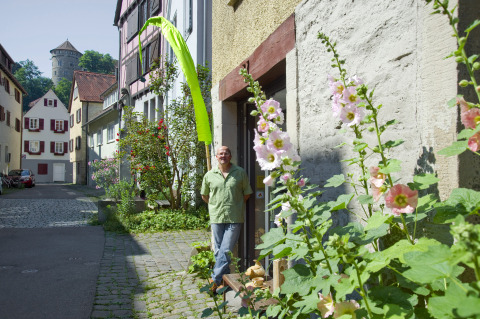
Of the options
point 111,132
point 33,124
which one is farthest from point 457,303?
point 33,124

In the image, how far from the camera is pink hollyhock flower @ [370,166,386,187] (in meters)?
1.71

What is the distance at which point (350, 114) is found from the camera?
187cm

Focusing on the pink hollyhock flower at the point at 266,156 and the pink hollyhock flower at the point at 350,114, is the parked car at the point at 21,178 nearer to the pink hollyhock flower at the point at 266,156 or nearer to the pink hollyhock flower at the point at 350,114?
the pink hollyhock flower at the point at 266,156

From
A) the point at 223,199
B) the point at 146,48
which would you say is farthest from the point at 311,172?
the point at 146,48

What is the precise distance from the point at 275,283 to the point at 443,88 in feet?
7.54

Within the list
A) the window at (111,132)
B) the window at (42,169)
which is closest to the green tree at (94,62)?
the window at (42,169)

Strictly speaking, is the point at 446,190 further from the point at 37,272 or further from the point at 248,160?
the point at 37,272

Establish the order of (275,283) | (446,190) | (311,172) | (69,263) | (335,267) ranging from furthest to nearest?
(69,263)
(275,283)
(311,172)
(446,190)
(335,267)

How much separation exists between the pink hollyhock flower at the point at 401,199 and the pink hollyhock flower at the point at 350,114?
373mm

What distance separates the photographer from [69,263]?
6930 millimetres

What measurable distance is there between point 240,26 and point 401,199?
13.1 ft

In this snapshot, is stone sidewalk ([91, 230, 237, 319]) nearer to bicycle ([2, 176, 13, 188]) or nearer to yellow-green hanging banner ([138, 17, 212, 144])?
yellow-green hanging banner ([138, 17, 212, 144])

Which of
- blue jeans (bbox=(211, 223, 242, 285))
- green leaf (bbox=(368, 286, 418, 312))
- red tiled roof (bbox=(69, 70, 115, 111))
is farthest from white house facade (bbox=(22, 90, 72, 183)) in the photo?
green leaf (bbox=(368, 286, 418, 312))

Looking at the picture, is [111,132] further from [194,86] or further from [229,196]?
[229,196]
